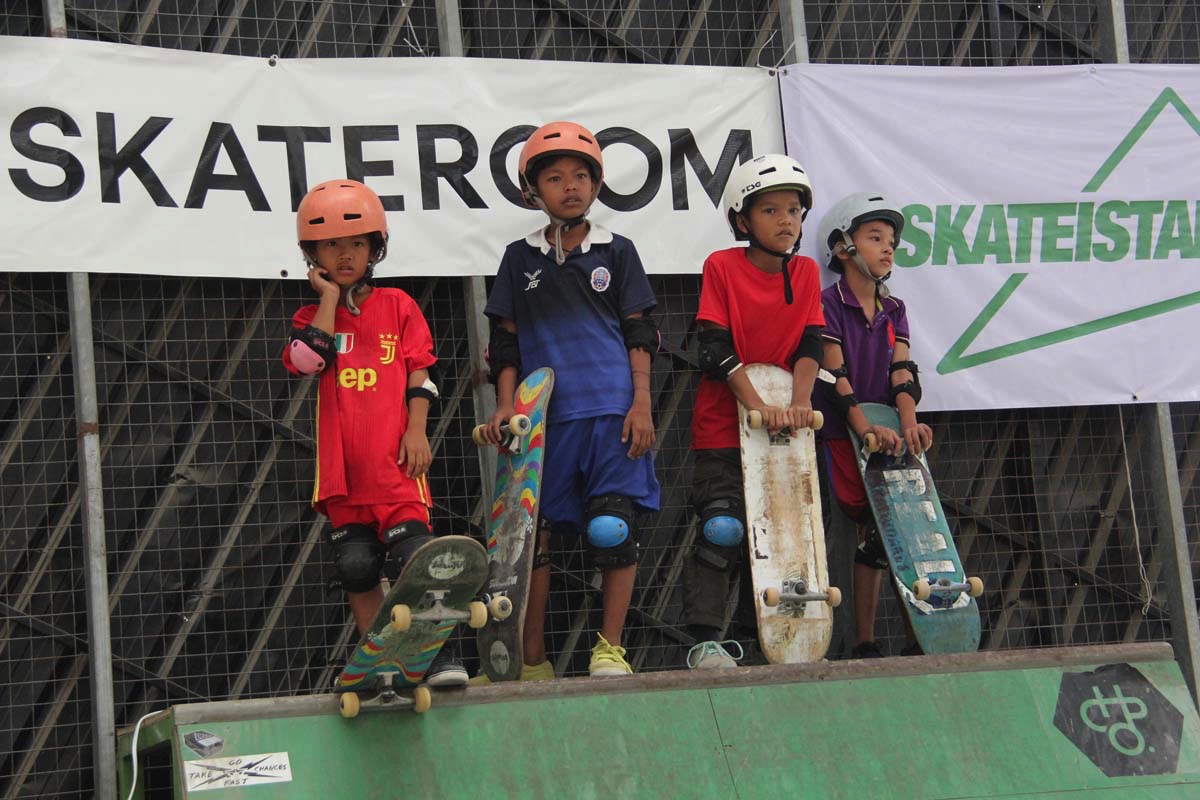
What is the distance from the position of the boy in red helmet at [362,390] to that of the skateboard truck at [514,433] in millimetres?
345

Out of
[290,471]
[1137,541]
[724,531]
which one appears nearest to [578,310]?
[724,531]

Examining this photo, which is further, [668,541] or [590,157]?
[668,541]

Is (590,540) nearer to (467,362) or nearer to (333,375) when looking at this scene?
(333,375)

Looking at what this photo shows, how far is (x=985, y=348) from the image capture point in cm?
727

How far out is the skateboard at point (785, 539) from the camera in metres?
5.90

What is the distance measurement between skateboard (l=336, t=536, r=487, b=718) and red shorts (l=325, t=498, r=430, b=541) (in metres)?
0.70

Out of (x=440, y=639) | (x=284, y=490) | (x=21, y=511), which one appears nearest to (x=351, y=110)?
(x=284, y=490)

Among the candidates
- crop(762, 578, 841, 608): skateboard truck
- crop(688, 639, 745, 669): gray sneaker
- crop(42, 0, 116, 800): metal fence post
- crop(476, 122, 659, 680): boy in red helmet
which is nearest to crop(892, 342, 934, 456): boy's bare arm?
crop(762, 578, 841, 608): skateboard truck

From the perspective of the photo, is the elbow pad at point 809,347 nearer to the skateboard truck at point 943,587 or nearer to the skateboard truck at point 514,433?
the skateboard truck at point 943,587

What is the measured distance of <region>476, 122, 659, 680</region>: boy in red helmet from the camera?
19.3 feet

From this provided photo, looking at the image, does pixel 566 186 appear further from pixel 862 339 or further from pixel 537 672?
pixel 537 672

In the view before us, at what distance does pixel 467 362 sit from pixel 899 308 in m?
2.09

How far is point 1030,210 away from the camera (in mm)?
7430

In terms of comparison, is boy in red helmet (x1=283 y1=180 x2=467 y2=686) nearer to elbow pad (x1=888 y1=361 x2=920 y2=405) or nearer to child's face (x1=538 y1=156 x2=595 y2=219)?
child's face (x1=538 y1=156 x2=595 y2=219)
